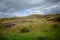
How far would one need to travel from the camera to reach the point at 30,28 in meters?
5.35

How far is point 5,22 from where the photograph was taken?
18.1 ft

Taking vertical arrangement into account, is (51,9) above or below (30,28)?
above

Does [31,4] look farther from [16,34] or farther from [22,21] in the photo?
[16,34]

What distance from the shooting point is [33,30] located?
5.29m

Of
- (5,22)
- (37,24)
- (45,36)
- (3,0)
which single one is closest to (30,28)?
(37,24)

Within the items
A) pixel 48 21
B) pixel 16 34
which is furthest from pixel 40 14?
pixel 16 34

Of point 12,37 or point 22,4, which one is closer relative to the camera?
point 12,37

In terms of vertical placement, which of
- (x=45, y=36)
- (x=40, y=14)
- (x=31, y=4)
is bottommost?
(x=45, y=36)

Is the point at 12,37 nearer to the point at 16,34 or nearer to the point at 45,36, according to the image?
the point at 16,34

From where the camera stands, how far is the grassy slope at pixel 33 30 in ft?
16.8

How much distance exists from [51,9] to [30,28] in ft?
3.51

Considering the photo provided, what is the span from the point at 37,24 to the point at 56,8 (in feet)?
3.05

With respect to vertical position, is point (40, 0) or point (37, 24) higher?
point (40, 0)

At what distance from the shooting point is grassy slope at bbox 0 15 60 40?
512 cm
